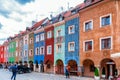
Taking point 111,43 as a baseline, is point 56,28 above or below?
above

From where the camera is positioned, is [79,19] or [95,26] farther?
[79,19]

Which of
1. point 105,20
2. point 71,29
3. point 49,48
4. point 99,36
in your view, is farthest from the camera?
point 49,48

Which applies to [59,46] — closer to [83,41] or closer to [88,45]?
[83,41]

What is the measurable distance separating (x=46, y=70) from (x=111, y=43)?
22.4 metres

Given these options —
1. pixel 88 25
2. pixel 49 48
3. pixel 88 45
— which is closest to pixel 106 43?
pixel 88 45

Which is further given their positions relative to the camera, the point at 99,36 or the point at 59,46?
the point at 59,46

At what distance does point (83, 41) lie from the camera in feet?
116

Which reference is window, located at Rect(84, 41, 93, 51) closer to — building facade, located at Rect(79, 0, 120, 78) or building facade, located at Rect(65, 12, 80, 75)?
building facade, located at Rect(79, 0, 120, 78)

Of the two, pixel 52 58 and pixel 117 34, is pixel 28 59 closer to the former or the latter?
pixel 52 58

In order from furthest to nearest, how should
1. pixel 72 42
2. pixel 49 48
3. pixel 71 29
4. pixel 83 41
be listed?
pixel 49 48
pixel 71 29
pixel 72 42
pixel 83 41

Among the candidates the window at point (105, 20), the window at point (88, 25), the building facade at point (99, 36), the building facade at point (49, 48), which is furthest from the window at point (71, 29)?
the window at point (105, 20)

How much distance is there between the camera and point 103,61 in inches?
1252

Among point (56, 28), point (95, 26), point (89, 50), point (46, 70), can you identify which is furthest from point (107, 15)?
point (46, 70)

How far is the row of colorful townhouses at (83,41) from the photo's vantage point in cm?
2981
